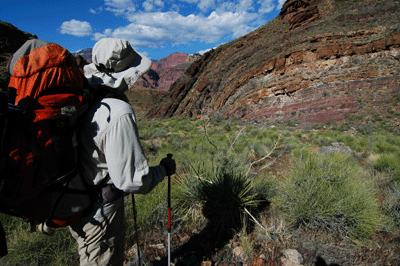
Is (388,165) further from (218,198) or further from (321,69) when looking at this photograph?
(321,69)

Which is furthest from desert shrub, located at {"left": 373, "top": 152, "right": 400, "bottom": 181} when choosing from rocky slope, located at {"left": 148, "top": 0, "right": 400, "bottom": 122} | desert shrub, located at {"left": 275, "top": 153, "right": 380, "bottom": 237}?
rocky slope, located at {"left": 148, "top": 0, "right": 400, "bottom": 122}

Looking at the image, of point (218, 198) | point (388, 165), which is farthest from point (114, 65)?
point (388, 165)

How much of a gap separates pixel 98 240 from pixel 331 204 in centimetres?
247

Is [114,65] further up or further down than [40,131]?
further up

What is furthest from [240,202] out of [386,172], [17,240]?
[386,172]

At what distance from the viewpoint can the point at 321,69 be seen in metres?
17.1

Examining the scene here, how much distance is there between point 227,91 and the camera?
74.4 feet

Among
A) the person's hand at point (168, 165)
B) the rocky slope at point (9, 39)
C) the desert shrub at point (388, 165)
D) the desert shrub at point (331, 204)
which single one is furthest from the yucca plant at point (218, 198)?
the rocky slope at point (9, 39)

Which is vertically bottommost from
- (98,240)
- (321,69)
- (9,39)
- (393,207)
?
(393,207)

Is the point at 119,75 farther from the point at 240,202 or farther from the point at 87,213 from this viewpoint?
the point at 240,202

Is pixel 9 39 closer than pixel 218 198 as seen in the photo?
No

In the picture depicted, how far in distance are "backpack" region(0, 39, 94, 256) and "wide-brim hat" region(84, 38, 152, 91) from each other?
22 cm

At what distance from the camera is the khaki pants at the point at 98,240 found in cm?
141

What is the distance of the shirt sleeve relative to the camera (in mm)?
1153
